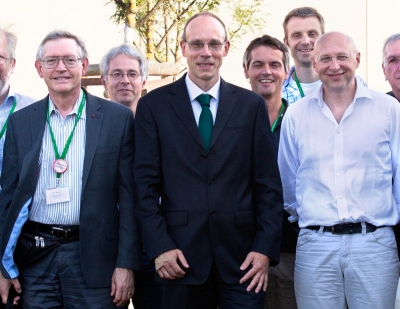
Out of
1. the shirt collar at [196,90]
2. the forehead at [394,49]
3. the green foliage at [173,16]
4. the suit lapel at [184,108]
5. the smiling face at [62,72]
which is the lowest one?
the suit lapel at [184,108]

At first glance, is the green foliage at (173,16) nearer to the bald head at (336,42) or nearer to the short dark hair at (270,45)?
the short dark hair at (270,45)

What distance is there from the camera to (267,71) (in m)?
4.07

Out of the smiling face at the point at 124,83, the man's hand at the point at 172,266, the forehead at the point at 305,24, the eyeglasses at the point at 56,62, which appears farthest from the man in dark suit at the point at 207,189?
the forehead at the point at 305,24

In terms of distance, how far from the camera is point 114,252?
3383 millimetres


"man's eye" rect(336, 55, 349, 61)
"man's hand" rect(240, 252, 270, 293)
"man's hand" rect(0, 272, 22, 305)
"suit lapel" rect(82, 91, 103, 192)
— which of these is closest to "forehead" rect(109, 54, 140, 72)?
"suit lapel" rect(82, 91, 103, 192)

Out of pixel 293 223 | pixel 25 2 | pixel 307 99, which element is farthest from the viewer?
pixel 25 2

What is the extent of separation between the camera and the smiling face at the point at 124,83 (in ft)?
14.4

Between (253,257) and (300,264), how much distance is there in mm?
354

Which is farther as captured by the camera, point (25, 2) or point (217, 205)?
point (25, 2)

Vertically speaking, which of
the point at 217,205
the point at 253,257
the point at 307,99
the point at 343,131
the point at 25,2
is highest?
the point at 25,2

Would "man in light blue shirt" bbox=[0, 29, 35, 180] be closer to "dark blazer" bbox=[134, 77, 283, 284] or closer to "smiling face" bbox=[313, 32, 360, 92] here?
"dark blazer" bbox=[134, 77, 283, 284]

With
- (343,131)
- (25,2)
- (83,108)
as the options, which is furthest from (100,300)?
(25,2)

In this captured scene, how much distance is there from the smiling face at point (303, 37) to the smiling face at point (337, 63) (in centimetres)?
109

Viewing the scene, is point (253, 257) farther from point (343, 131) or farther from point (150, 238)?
point (343, 131)
